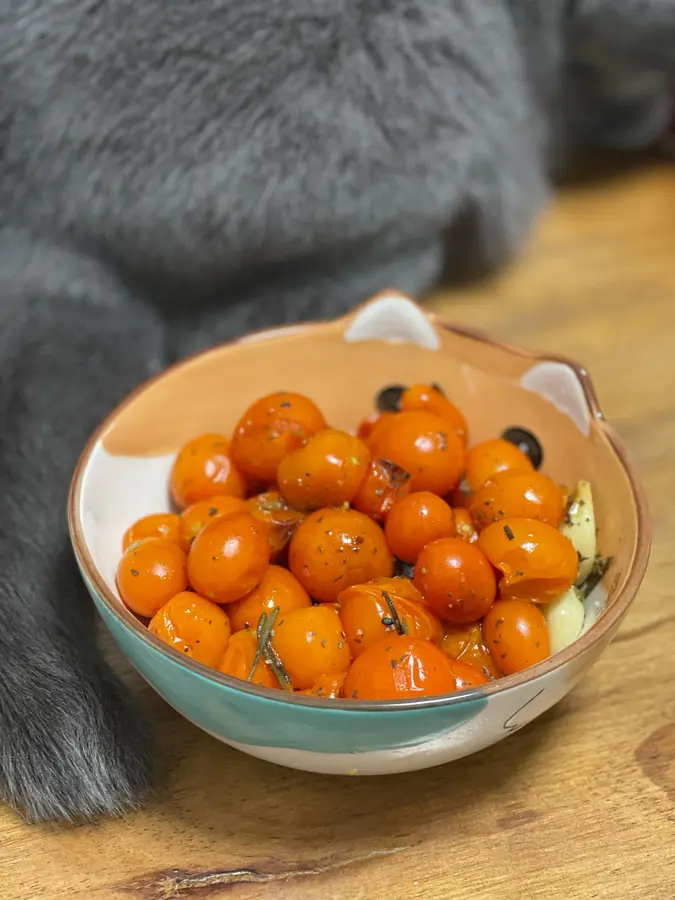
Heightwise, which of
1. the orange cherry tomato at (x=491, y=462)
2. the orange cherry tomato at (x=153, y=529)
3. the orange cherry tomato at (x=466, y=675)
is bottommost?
the orange cherry tomato at (x=491, y=462)

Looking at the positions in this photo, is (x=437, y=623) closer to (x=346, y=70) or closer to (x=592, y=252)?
(x=346, y=70)

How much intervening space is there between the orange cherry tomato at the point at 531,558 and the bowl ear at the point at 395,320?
0.16m

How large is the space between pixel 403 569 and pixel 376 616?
0.06m

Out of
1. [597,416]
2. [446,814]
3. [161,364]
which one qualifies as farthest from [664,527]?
[161,364]

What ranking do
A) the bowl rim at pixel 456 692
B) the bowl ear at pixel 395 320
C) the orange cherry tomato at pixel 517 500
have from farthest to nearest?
the bowl ear at pixel 395 320
the orange cherry tomato at pixel 517 500
the bowl rim at pixel 456 692

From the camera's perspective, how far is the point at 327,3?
548 millimetres

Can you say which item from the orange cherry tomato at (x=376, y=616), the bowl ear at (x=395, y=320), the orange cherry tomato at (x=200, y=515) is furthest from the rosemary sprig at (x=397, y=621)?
the bowl ear at (x=395, y=320)

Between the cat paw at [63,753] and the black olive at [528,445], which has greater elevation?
the cat paw at [63,753]

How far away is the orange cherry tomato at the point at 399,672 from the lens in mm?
331

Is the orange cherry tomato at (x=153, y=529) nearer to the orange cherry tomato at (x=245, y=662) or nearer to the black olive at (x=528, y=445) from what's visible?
the orange cherry tomato at (x=245, y=662)

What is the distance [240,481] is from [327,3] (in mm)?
308

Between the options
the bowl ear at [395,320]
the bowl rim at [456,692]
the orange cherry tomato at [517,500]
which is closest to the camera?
the bowl rim at [456,692]

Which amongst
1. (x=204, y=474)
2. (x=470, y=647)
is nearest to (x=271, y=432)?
(x=204, y=474)

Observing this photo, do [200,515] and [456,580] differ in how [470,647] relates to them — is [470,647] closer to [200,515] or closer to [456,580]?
[456,580]
